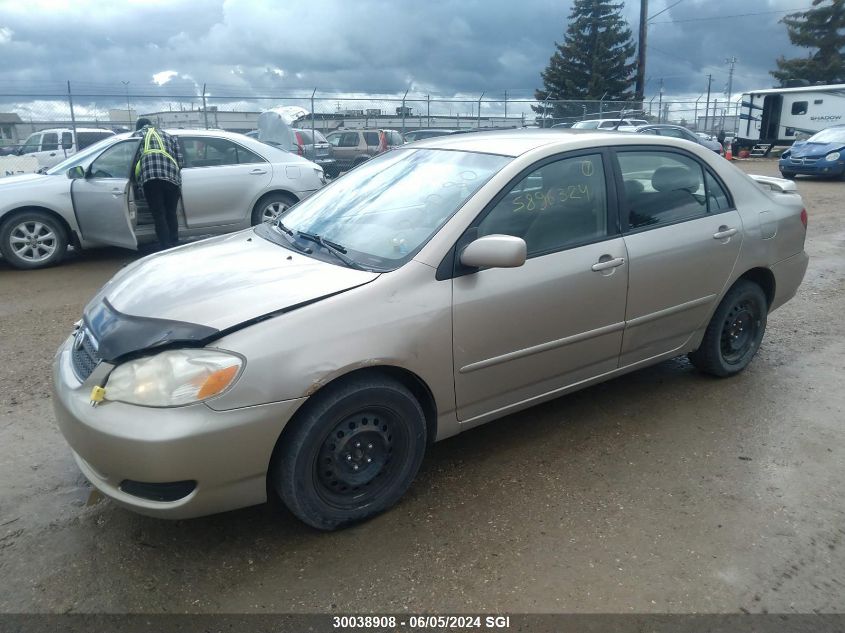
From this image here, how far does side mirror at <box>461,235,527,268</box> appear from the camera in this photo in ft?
9.30

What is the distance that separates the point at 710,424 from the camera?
3793 millimetres

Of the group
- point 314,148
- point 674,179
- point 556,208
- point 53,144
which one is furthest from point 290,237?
point 53,144

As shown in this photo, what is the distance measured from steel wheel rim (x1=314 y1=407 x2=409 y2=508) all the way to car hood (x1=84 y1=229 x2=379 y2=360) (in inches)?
21.7

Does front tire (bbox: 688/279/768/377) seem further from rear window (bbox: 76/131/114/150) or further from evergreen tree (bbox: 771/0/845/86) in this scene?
evergreen tree (bbox: 771/0/845/86)

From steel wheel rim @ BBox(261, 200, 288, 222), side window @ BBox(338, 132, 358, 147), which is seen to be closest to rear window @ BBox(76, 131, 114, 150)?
side window @ BBox(338, 132, 358, 147)

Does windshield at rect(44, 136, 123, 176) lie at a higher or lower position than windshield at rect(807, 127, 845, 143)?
higher

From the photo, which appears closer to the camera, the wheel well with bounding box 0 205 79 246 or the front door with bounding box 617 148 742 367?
the front door with bounding box 617 148 742 367

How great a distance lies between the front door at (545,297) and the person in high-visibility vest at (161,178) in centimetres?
515

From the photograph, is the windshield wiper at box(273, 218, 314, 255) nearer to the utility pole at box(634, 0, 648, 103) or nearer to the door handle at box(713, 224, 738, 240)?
the door handle at box(713, 224, 738, 240)

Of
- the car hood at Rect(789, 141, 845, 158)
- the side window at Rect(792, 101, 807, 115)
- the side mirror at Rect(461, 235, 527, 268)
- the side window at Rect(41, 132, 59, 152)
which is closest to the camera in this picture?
the side mirror at Rect(461, 235, 527, 268)

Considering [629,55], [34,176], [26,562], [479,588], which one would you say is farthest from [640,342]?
[629,55]

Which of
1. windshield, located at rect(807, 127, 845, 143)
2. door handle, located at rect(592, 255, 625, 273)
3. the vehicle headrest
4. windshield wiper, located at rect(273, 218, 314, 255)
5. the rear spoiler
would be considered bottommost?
windshield, located at rect(807, 127, 845, 143)

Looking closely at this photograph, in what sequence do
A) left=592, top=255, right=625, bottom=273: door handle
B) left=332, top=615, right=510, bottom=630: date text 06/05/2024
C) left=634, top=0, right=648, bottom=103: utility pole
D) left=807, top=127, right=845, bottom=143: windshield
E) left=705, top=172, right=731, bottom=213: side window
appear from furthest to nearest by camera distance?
left=634, top=0, right=648, bottom=103: utility pole → left=807, top=127, right=845, bottom=143: windshield → left=705, top=172, right=731, bottom=213: side window → left=592, top=255, right=625, bottom=273: door handle → left=332, top=615, right=510, bottom=630: date text 06/05/2024

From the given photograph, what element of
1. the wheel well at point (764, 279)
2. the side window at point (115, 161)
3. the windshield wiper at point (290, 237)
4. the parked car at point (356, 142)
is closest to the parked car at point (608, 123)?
the parked car at point (356, 142)
